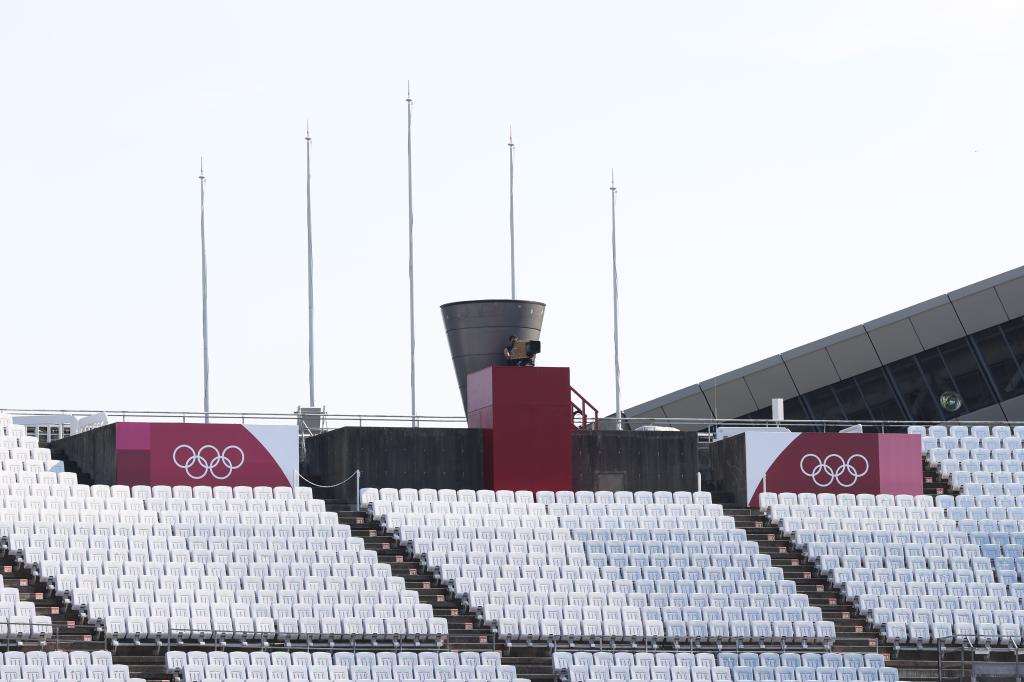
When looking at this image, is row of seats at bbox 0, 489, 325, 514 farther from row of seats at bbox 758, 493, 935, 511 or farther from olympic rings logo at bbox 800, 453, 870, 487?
olympic rings logo at bbox 800, 453, 870, 487

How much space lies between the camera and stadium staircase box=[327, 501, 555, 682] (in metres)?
33.4

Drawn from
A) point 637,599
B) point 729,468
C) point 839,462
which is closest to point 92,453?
point 637,599

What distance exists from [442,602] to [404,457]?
238 inches

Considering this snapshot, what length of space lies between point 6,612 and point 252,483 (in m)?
8.71

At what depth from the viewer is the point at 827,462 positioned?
42719 mm

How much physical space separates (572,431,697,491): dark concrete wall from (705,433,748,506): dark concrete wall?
0.88 metres

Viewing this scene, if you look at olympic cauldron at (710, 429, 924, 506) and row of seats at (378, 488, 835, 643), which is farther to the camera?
olympic cauldron at (710, 429, 924, 506)

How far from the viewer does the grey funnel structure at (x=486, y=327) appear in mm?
43000

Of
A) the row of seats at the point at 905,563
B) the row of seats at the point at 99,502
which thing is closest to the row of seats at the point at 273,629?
the row of seats at the point at 99,502

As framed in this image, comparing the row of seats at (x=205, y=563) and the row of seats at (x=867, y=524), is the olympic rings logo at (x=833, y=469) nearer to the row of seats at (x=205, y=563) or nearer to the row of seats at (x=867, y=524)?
the row of seats at (x=867, y=524)

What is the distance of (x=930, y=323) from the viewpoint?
5522cm

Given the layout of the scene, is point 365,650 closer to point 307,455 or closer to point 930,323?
point 307,455

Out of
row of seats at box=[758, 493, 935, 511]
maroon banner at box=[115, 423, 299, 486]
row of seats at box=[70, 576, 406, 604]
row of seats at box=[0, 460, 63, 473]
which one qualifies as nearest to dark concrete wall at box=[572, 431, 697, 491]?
row of seats at box=[758, 493, 935, 511]

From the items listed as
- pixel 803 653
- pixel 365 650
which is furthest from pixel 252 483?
pixel 803 653
